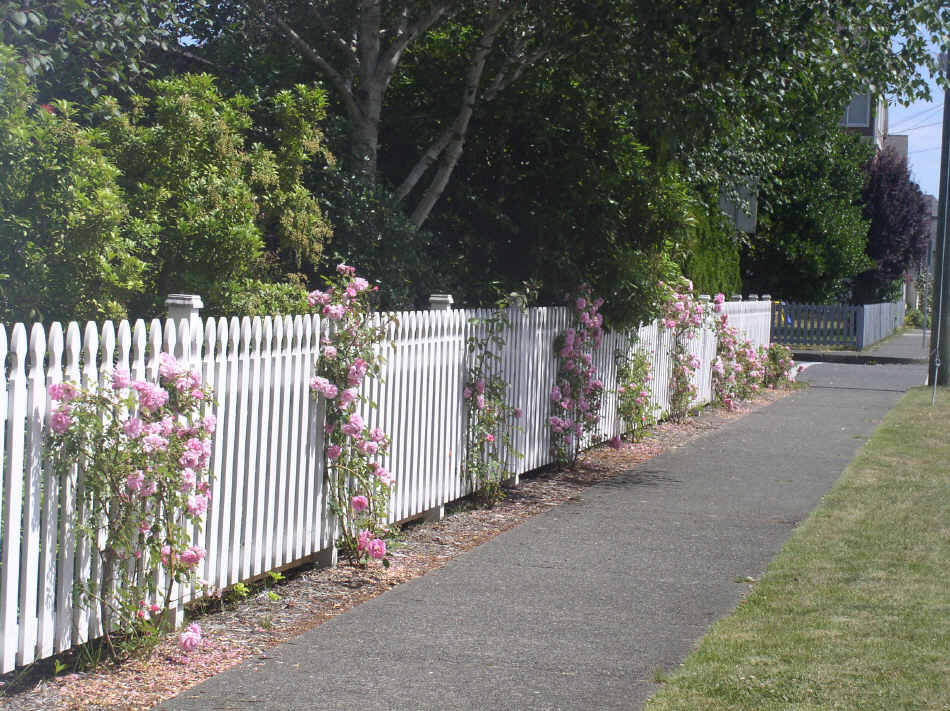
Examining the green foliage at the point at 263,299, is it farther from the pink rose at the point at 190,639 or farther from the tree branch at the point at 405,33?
the pink rose at the point at 190,639

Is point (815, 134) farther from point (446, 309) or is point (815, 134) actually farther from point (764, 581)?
point (764, 581)

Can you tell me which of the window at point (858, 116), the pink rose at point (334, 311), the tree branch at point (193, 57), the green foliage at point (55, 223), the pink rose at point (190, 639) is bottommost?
the pink rose at point (190, 639)

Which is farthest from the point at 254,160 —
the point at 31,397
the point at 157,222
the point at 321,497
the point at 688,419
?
the point at 688,419

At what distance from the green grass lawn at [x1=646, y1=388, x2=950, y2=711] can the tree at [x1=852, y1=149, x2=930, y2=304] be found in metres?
35.5

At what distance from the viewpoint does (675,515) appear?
8.88 metres

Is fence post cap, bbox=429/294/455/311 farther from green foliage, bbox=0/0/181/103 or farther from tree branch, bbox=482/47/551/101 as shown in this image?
tree branch, bbox=482/47/551/101

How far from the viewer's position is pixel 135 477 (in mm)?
4672

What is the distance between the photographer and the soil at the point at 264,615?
459 centimetres

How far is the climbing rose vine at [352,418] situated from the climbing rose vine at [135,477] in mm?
1451

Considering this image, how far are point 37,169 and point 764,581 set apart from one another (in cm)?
531

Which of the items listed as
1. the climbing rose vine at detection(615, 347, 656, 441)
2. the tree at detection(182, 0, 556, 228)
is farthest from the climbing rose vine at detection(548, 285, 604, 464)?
the tree at detection(182, 0, 556, 228)

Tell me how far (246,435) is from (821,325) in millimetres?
32311

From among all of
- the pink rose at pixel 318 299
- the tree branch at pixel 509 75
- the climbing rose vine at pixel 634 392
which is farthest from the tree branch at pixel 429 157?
the pink rose at pixel 318 299

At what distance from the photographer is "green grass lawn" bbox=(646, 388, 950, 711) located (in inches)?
187
